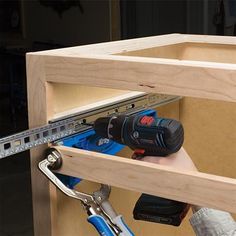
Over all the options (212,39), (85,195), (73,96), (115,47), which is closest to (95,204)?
(85,195)

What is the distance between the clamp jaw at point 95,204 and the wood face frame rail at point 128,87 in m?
0.02

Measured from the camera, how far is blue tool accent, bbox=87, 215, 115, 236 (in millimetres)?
855

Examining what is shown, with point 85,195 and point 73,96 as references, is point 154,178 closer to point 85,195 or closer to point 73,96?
point 85,195

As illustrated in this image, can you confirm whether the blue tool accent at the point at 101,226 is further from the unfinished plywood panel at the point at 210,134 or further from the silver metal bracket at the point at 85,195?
the unfinished plywood panel at the point at 210,134

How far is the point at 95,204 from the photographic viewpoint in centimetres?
90

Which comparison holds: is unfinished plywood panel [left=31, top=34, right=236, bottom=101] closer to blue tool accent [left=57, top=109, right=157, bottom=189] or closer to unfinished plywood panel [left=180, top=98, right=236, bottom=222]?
A: blue tool accent [left=57, top=109, right=157, bottom=189]

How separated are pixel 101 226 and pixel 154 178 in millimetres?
130

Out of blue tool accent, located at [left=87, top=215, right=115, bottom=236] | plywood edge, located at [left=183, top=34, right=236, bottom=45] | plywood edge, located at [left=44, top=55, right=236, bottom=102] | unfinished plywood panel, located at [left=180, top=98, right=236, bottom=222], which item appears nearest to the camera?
plywood edge, located at [left=44, top=55, right=236, bottom=102]

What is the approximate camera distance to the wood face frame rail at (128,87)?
76 cm

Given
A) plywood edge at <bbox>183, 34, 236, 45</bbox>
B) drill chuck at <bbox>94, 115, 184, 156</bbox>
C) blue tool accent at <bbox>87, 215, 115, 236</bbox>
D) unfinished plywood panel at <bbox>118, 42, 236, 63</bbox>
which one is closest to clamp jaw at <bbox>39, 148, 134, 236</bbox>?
blue tool accent at <bbox>87, 215, 115, 236</bbox>

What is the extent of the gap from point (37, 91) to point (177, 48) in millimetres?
619

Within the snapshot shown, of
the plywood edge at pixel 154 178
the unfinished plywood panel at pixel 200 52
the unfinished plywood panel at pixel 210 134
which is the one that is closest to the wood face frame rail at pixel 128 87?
the plywood edge at pixel 154 178

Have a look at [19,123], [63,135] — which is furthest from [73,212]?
[19,123]

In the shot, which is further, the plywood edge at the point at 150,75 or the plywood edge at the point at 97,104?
the plywood edge at the point at 97,104
